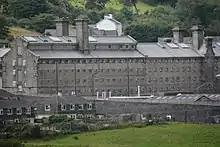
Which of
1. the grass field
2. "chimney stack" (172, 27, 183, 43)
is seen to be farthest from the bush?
"chimney stack" (172, 27, 183, 43)

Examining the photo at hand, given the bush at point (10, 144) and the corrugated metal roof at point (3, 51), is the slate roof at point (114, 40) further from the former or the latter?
the bush at point (10, 144)

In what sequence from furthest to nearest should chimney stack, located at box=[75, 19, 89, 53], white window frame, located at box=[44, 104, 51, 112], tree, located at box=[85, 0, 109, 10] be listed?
tree, located at box=[85, 0, 109, 10] → chimney stack, located at box=[75, 19, 89, 53] → white window frame, located at box=[44, 104, 51, 112]

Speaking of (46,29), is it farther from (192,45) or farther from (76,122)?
(76,122)

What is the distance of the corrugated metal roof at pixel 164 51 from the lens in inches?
4092

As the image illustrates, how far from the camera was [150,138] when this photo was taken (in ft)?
183

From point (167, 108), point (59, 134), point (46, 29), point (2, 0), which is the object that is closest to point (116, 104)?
point (167, 108)

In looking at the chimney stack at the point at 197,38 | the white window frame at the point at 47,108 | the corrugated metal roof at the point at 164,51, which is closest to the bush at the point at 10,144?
the white window frame at the point at 47,108

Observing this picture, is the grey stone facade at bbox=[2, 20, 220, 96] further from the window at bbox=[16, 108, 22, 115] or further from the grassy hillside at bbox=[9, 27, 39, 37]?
the grassy hillside at bbox=[9, 27, 39, 37]

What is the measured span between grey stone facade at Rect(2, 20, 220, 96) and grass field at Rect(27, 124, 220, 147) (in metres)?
35.2

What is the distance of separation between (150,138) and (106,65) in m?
43.5

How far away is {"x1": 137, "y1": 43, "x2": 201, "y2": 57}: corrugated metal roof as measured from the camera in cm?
10394

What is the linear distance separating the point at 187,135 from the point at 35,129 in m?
10.5

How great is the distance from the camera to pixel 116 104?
85250 millimetres

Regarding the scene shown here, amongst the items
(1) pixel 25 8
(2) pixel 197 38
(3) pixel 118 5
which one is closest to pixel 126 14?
(3) pixel 118 5
